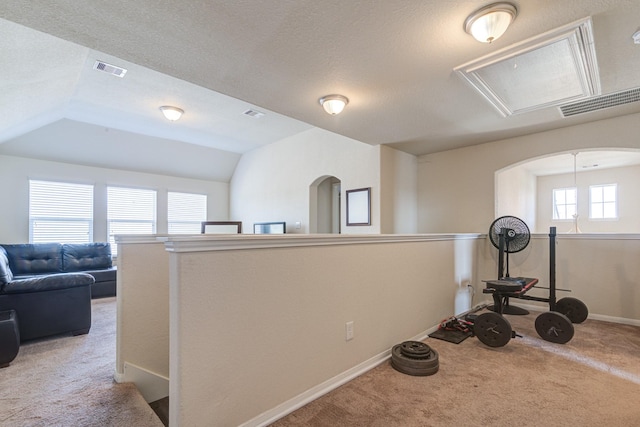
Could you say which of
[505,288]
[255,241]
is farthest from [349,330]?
[505,288]

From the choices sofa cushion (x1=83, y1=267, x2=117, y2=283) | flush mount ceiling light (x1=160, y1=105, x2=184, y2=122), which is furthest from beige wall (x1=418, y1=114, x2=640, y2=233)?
sofa cushion (x1=83, y1=267, x2=117, y2=283)

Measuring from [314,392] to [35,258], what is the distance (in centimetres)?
552

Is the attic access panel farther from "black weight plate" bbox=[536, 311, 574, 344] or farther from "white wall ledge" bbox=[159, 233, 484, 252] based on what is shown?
"black weight plate" bbox=[536, 311, 574, 344]

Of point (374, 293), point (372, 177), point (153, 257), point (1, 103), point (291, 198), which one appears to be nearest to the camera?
point (153, 257)

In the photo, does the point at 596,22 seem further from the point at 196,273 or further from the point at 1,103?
the point at 1,103

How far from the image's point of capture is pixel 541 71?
2.46 metres

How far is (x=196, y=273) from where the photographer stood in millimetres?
1498

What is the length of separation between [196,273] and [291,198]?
190 inches

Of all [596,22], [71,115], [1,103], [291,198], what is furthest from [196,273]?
[71,115]

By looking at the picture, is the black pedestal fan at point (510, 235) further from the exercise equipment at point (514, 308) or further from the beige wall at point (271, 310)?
the beige wall at point (271, 310)

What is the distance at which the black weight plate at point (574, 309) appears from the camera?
3.61 metres

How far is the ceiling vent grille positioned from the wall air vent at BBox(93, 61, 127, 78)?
5017mm

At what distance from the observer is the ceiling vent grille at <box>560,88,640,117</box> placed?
9.72 feet

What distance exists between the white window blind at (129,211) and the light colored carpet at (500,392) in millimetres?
6108
